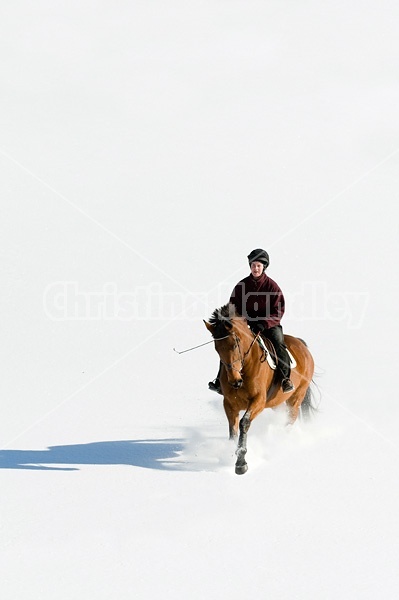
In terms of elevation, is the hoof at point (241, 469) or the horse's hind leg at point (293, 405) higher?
the horse's hind leg at point (293, 405)

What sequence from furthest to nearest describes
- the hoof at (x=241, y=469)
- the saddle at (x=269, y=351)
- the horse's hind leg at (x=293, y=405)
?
the horse's hind leg at (x=293, y=405) → the saddle at (x=269, y=351) → the hoof at (x=241, y=469)

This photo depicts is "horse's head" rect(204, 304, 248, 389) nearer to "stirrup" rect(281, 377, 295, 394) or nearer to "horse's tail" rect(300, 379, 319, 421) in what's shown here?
"stirrup" rect(281, 377, 295, 394)

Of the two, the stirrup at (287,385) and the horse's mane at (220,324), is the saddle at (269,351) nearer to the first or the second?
the stirrup at (287,385)

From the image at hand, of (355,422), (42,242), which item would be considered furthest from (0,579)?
(42,242)

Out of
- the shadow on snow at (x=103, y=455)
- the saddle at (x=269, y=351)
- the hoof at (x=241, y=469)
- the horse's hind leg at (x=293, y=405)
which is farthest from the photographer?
the horse's hind leg at (x=293, y=405)

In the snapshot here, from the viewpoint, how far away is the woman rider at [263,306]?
1145cm

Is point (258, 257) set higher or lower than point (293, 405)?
A: higher

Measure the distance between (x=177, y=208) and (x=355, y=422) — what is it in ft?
90.9

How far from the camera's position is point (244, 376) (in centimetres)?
1079

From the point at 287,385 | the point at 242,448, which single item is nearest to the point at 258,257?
the point at 287,385

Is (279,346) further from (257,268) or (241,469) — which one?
(241,469)

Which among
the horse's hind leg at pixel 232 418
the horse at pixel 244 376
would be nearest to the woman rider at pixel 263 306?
the horse at pixel 244 376

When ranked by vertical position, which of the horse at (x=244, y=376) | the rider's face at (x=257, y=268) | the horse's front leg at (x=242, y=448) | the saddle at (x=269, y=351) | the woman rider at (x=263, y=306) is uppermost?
the rider's face at (x=257, y=268)

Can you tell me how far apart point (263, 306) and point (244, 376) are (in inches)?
56.4
